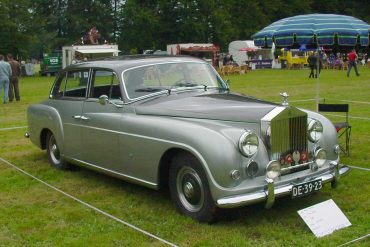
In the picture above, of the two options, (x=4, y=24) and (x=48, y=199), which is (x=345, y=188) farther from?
(x=4, y=24)

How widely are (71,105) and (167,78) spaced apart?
1607 mm

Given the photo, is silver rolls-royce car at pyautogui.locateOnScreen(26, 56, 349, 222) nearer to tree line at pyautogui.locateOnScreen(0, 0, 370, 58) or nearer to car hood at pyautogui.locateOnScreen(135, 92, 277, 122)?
car hood at pyautogui.locateOnScreen(135, 92, 277, 122)

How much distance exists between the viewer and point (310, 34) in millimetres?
8086

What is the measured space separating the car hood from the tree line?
43.2 metres

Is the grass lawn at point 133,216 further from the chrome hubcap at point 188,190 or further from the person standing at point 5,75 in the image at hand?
the person standing at point 5,75

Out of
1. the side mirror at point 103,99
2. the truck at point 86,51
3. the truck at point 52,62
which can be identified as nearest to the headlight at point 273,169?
the side mirror at point 103,99

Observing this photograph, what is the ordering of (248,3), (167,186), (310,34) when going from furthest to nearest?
(248,3) < (310,34) < (167,186)

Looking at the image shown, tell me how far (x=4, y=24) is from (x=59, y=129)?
41.9 meters

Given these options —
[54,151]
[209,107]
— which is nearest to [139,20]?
[54,151]

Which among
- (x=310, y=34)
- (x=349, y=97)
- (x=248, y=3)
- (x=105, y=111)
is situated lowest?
(x=349, y=97)

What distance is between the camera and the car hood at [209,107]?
512cm

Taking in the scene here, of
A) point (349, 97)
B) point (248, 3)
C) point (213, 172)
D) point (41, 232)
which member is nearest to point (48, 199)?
point (41, 232)

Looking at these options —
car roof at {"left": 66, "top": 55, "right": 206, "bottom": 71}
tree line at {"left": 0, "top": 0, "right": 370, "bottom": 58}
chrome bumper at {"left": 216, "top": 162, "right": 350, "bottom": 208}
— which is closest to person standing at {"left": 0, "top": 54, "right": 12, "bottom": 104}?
car roof at {"left": 66, "top": 55, "right": 206, "bottom": 71}

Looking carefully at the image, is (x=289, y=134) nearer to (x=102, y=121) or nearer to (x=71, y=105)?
(x=102, y=121)
